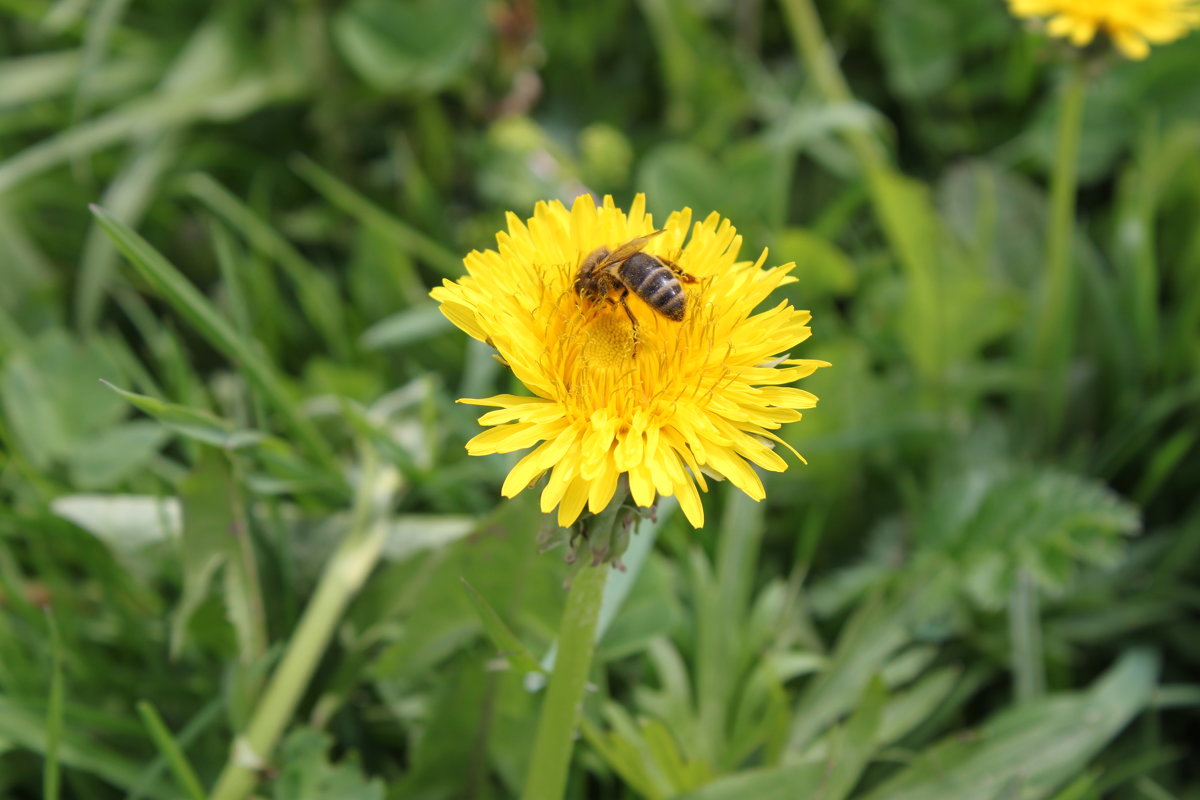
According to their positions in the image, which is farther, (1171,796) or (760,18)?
(760,18)

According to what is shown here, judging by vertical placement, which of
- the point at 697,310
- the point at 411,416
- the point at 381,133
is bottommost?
the point at 697,310

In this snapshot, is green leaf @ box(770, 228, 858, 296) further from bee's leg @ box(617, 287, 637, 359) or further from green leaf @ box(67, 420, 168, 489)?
green leaf @ box(67, 420, 168, 489)

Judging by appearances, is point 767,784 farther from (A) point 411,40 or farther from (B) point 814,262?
(A) point 411,40

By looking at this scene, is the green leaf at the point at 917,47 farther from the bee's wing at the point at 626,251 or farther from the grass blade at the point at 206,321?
the grass blade at the point at 206,321

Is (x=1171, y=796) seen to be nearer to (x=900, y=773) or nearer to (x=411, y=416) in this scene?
(x=900, y=773)

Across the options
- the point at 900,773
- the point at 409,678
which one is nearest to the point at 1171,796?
the point at 900,773

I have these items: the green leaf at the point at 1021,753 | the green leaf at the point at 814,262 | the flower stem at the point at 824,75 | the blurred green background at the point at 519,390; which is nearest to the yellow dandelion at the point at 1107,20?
the blurred green background at the point at 519,390

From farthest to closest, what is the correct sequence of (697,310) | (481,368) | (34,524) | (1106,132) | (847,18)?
(847,18)
(1106,132)
(481,368)
(34,524)
(697,310)
